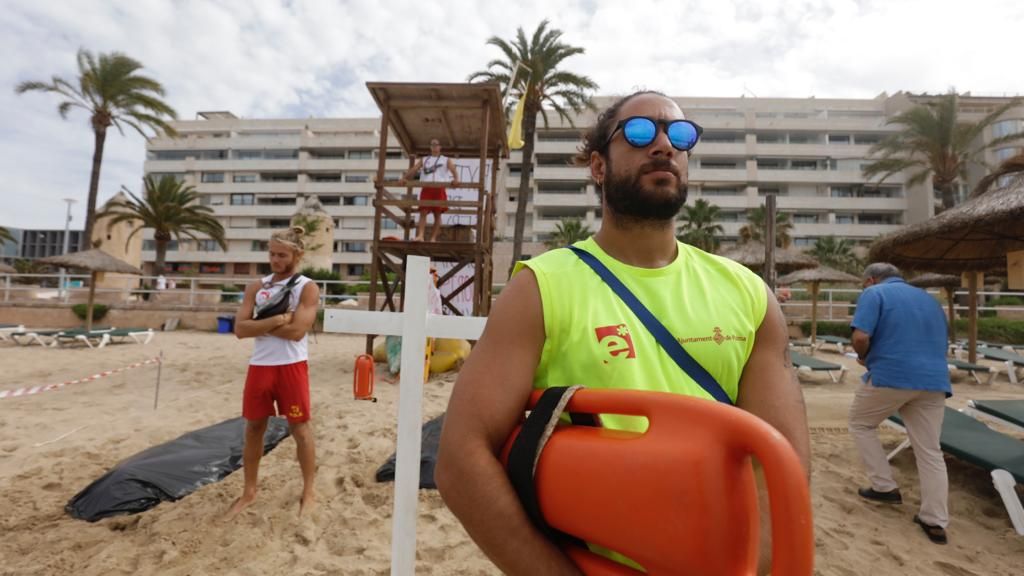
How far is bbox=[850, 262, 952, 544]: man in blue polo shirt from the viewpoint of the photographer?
12.2 feet

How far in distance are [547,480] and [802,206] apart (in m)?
55.0

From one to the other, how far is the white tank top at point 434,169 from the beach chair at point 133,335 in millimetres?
10537

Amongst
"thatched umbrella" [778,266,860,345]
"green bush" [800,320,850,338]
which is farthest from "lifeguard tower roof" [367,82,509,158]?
"green bush" [800,320,850,338]

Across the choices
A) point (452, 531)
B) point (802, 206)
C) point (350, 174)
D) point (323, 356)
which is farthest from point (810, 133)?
point (452, 531)

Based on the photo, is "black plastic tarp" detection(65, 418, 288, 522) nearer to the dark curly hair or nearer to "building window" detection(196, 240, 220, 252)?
the dark curly hair

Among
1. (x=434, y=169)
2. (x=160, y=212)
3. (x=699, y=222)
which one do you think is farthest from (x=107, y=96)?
(x=699, y=222)

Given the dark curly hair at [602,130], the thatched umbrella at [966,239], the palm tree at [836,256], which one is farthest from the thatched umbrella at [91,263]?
the palm tree at [836,256]

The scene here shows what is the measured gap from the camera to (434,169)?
8.78m

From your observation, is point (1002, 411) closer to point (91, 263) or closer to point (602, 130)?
point (602, 130)

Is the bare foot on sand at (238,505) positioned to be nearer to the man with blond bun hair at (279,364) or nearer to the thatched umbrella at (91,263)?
the man with blond bun hair at (279,364)

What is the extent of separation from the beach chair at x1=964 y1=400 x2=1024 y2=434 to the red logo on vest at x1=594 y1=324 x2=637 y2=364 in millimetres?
5875

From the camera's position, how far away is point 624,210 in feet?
4.18

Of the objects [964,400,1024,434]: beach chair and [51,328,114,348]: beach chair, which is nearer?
[964,400,1024,434]: beach chair

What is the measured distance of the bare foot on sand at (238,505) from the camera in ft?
11.2
